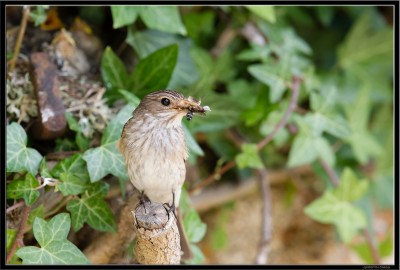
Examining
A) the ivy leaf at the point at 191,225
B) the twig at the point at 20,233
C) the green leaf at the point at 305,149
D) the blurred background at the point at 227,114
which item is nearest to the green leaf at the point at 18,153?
the blurred background at the point at 227,114

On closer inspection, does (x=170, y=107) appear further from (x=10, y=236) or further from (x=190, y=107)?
(x=10, y=236)

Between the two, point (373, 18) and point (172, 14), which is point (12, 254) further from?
point (373, 18)

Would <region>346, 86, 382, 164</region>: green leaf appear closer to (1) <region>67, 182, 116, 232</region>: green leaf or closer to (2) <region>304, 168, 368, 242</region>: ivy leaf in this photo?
(2) <region>304, 168, 368, 242</region>: ivy leaf

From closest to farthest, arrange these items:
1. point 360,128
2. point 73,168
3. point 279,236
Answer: point 73,168, point 360,128, point 279,236

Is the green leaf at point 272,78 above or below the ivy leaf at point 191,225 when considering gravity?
above

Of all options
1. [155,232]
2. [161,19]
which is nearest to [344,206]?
[161,19]

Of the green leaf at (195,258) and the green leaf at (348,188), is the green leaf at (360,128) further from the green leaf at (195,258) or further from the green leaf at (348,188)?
the green leaf at (195,258)

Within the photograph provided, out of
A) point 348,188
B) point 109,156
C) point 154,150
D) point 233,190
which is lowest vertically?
point 233,190
